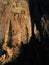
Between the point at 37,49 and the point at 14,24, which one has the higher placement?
the point at 14,24

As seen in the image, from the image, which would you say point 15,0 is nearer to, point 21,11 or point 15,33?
point 21,11

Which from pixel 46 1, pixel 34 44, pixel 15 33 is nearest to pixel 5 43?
pixel 15 33

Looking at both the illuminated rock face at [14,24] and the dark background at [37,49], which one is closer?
the dark background at [37,49]

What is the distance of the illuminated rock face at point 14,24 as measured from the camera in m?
30.7

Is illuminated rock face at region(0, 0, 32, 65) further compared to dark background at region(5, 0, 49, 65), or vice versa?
illuminated rock face at region(0, 0, 32, 65)

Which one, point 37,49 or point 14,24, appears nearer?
point 37,49

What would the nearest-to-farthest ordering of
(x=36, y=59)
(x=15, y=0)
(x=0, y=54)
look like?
(x=36, y=59), (x=0, y=54), (x=15, y=0)

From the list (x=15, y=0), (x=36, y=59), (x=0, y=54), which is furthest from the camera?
(x=15, y=0)

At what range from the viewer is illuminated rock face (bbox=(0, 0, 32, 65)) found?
30.7m

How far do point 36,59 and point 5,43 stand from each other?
14.2 feet

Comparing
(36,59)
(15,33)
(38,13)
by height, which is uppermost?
(38,13)

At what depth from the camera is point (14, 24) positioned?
1246 inches

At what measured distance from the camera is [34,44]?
95.8 ft

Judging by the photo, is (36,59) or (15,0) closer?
(36,59)
